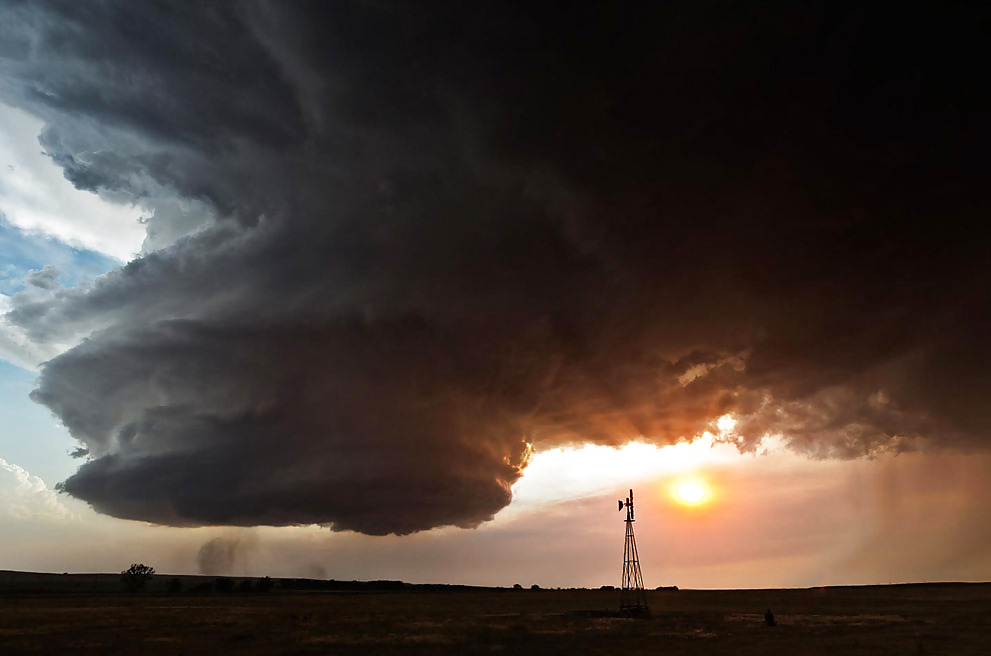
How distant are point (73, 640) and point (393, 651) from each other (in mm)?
30386

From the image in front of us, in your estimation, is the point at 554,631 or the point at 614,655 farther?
the point at 554,631

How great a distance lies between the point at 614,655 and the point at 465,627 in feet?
93.4

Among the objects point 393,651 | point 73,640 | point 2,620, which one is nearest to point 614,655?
point 393,651

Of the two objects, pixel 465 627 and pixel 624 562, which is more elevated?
pixel 624 562

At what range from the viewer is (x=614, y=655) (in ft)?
152

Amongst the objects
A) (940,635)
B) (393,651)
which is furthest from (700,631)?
(393,651)

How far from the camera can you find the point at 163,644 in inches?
2157

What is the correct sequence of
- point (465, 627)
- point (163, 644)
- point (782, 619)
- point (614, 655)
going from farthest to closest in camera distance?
point (782, 619), point (465, 627), point (163, 644), point (614, 655)

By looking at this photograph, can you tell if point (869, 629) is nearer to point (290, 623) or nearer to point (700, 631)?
point (700, 631)

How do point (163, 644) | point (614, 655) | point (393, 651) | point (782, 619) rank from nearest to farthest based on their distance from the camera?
point (614, 655) → point (393, 651) → point (163, 644) → point (782, 619)

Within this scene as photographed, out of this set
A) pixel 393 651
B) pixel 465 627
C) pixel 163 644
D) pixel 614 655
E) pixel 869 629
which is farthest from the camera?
pixel 465 627

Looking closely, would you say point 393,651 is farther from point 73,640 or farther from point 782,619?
point 782,619

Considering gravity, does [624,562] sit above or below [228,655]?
above

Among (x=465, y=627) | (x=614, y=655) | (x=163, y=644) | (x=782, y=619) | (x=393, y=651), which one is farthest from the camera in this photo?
(x=782, y=619)
